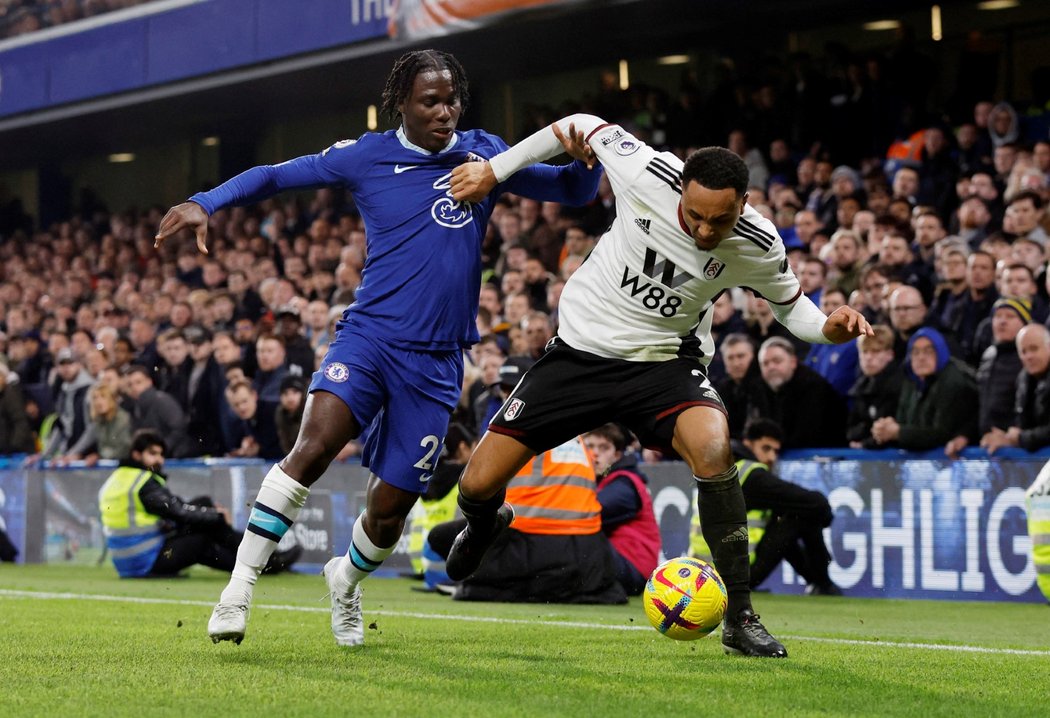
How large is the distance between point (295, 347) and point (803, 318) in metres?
9.86

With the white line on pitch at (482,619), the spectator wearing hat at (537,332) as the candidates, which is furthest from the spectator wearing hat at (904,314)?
the white line on pitch at (482,619)

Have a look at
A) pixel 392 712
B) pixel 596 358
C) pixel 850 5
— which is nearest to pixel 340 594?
pixel 596 358

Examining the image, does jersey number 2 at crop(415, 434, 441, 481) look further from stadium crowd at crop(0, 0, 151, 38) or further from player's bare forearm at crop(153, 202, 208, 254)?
stadium crowd at crop(0, 0, 151, 38)

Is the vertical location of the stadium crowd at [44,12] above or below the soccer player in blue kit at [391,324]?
above

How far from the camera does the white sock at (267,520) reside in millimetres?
6410

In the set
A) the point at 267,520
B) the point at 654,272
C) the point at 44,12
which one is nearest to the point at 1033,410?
the point at 654,272

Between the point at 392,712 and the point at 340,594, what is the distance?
2228 mm

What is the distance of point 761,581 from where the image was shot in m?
11.2

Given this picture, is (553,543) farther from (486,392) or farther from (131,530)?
(131,530)

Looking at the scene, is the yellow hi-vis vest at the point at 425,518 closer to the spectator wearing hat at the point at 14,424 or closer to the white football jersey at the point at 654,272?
the white football jersey at the point at 654,272

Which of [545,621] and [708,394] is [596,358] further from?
[545,621]

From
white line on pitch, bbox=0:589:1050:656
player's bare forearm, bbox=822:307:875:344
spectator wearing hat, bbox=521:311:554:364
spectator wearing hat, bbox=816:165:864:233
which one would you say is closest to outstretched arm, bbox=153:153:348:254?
player's bare forearm, bbox=822:307:875:344

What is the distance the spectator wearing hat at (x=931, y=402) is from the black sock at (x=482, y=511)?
16.3ft

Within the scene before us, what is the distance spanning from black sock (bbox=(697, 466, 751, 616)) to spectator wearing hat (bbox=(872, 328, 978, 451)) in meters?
5.01
